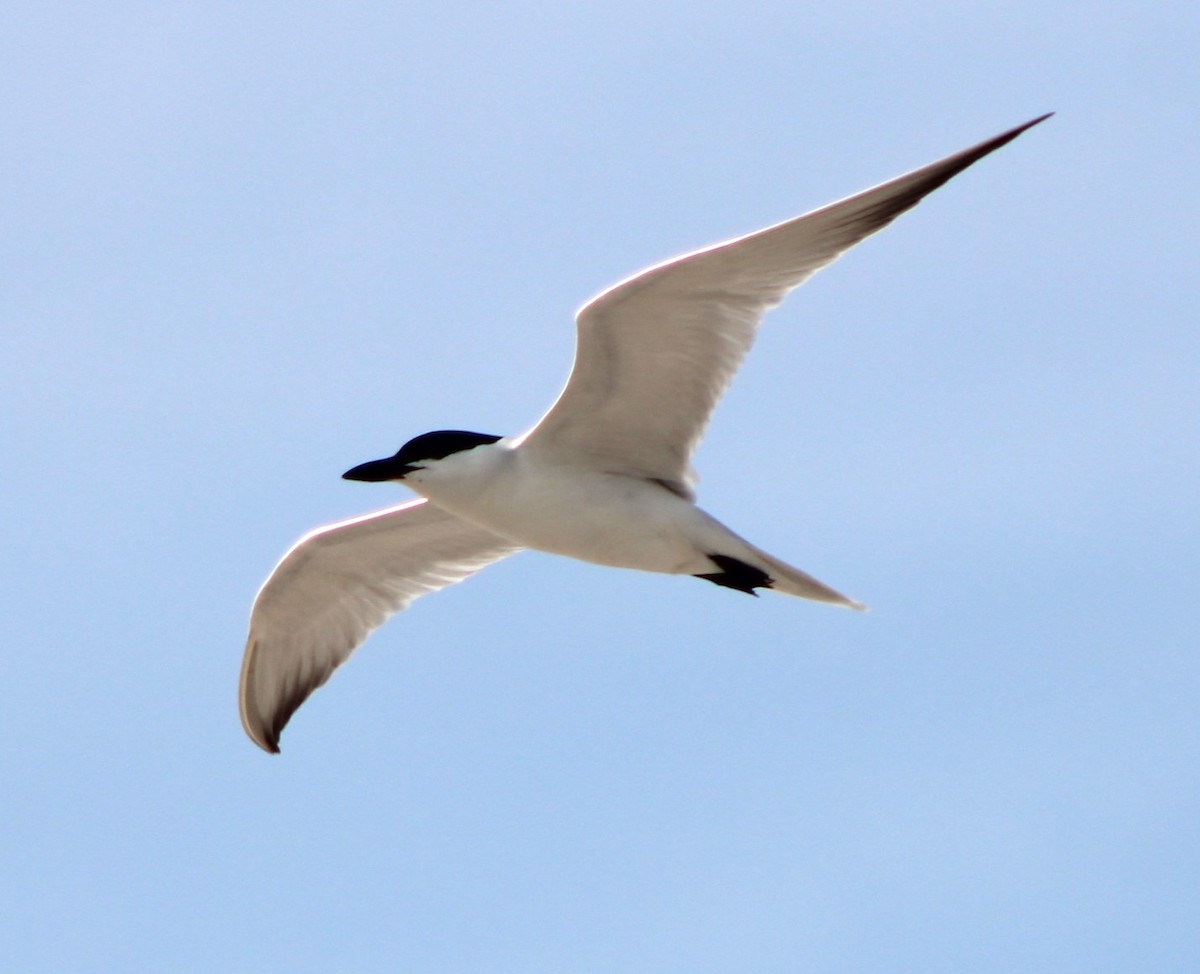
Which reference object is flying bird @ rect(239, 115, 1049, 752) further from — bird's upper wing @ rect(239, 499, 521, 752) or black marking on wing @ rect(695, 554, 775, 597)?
bird's upper wing @ rect(239, 499, 521, 752)

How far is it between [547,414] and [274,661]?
3.40 m

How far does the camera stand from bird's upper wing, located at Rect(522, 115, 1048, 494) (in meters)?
9.82

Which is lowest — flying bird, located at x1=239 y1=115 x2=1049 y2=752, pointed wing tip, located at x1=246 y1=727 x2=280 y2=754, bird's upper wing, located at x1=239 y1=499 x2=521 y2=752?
pointed wing tip, located at x1=246 y1=727 x2=280 y2=754

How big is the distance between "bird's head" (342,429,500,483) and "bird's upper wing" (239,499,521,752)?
1432mm

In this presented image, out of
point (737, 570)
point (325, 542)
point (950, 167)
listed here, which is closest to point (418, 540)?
point (325, 542)

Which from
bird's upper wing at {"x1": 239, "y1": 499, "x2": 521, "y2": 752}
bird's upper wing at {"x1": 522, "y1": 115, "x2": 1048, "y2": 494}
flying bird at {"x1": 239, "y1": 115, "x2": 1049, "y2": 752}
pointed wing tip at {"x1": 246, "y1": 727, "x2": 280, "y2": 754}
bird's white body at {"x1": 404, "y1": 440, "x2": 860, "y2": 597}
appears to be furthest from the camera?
pointed wing tip at {"x1": 246, "y1": 727, "x2": 280, "y2": 754}

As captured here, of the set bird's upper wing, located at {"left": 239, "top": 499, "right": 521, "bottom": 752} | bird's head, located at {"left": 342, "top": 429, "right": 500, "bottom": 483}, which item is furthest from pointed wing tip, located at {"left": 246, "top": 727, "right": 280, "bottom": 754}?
bird's head, located at {"left": 342, "top": 429, "right": 500, "bottom": 483}

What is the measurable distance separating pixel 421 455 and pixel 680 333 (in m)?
1.63

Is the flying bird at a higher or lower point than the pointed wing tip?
higher

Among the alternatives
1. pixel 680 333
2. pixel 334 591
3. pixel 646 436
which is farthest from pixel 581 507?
pixel 334 591

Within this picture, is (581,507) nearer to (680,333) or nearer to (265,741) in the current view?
(680,333)

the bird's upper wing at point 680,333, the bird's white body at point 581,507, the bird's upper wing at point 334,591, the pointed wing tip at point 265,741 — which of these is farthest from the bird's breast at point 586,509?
the pointed wing tip at point 265,741

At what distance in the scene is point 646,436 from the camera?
36.3 ft

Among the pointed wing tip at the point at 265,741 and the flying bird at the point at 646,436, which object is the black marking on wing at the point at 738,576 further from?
the pointed wing tip at the point at 265,741
